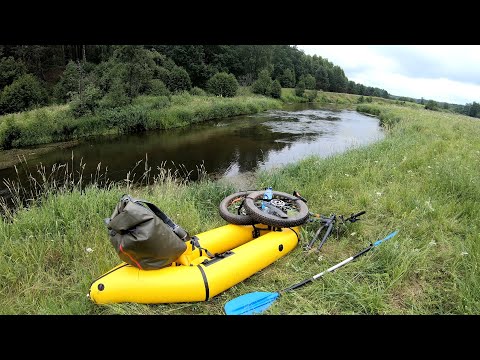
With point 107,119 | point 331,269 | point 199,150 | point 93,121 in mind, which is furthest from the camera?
point 107,119

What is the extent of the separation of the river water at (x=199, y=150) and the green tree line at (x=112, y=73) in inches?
193

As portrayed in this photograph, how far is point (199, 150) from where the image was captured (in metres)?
13.3

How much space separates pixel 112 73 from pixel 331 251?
67.0 feet

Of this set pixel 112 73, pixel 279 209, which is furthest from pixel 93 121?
pixel 279 209

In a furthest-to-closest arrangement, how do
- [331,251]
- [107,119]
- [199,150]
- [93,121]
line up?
[107,119] < [93,121] < [199,150] < [331,251]

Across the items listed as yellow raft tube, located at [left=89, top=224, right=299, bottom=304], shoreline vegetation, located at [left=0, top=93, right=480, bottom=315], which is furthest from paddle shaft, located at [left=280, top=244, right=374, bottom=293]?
yellow raft tube, located at [left=89, top=224, right=299, bottom=304]

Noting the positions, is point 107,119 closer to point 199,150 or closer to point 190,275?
point 199,150

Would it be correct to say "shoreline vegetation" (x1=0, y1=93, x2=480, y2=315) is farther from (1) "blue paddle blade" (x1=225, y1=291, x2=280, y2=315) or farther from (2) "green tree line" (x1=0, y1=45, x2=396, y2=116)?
(2) "green tree line" (x1=0, y1=45, x2=396, y2=116)

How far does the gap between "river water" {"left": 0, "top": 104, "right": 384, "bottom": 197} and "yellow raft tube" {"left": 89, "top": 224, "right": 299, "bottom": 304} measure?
4457 mm

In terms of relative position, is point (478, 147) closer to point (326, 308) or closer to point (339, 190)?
point (339, 190)

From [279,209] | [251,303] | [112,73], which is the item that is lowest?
[251,303]

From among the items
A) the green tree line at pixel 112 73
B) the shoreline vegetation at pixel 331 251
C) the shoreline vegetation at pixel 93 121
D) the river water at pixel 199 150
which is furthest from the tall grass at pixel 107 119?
the shoreline vegetation at pixel 331 251
